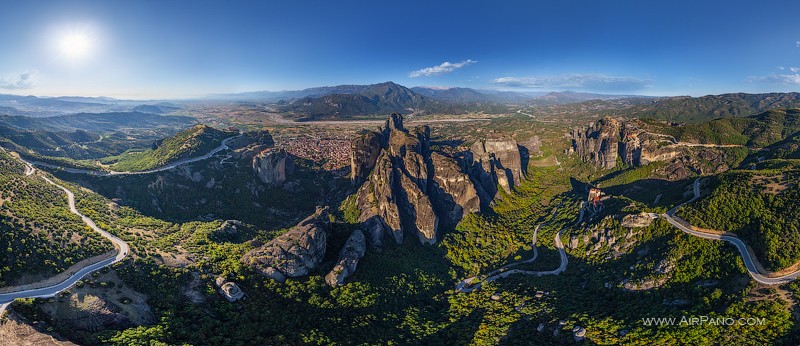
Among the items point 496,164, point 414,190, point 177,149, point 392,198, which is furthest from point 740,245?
point 177,149

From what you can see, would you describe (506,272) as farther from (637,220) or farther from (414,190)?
(414,190)

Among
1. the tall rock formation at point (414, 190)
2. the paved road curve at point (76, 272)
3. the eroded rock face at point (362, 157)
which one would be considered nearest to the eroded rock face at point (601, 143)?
the tall rock formation at point (414, 190)

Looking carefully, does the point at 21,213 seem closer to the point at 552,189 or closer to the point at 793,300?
the point at 793,300

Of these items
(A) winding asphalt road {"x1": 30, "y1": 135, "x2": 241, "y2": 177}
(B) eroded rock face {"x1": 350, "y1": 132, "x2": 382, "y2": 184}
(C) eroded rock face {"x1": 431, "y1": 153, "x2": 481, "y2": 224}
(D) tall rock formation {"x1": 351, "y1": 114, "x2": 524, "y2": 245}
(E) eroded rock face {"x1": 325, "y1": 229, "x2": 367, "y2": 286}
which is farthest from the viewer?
(B) eroded rock face {"x1": 350, "y1": 132, "x2": 382, "y2": 184}

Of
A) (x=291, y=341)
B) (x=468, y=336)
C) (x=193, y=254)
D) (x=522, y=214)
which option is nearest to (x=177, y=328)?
(x=291, y=341)

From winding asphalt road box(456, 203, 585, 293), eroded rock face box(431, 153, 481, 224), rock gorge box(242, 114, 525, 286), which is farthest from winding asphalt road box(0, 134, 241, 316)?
eroded rock face box(431, 153, 481, 224)

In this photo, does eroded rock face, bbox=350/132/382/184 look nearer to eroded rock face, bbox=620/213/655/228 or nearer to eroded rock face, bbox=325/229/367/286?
eroded rock face, bbox=325/229/367/286
